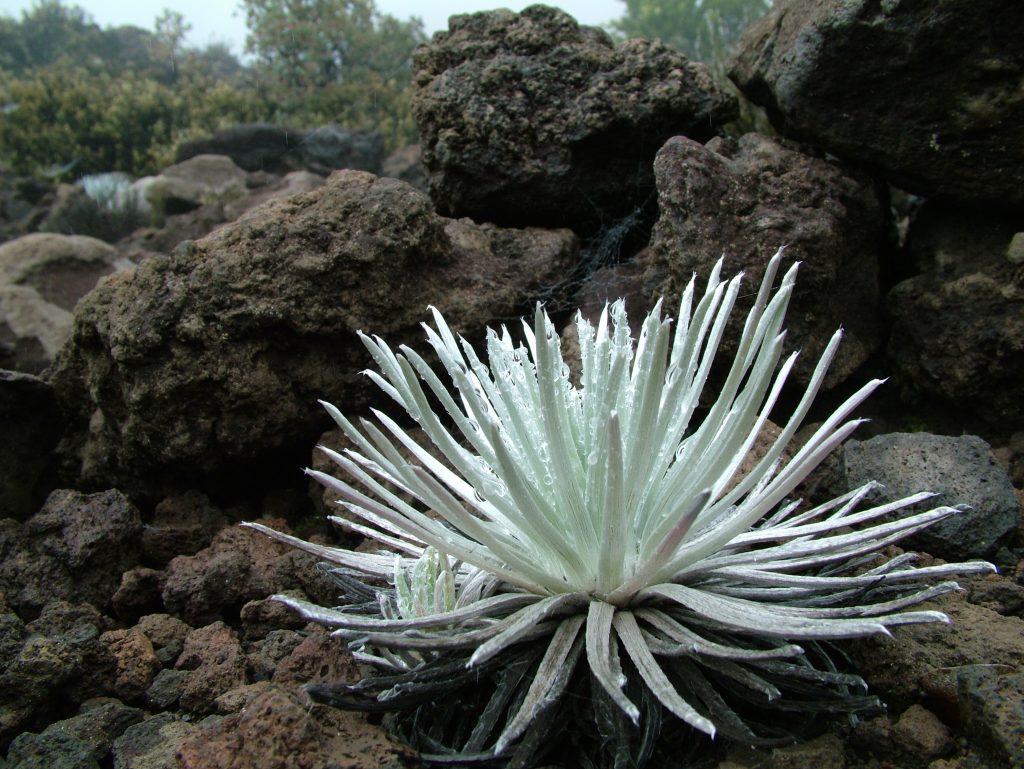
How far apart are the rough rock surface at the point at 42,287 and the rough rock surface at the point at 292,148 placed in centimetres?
311

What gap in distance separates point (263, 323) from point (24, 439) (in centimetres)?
88

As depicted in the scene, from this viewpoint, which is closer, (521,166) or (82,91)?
(521,166)

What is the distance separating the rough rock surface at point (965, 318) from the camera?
201 cm

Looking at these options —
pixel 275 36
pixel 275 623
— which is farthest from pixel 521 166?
pixel 275 36

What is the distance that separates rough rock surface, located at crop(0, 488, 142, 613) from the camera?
1779 mm

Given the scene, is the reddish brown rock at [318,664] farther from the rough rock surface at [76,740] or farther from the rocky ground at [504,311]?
the rough rock surface at [76,740]

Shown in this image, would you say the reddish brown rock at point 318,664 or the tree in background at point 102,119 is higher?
the tree in background at point 102,119

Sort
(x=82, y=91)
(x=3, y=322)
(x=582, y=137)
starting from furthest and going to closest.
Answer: (x=82, y=91) → (x=3, y=322) → (x=582, y=137)

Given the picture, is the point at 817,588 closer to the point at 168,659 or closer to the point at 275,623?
the point at 275,623

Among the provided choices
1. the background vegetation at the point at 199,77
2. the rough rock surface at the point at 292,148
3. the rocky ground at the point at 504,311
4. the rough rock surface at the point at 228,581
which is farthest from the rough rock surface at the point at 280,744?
the rough rock surface at the point at 292,148

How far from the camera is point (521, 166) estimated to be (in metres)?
2.53

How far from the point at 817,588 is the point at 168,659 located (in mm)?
1199

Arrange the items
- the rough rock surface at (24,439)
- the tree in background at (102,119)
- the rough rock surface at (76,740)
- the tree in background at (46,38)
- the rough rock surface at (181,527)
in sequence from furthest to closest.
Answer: the tree in background at (46,38)
the tree in background at (102,119)
the rough rock surface at (24,439)
the rough rock surface at (181,527)
the rough rock surface at (76,740)

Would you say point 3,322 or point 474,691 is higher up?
point 3,322
